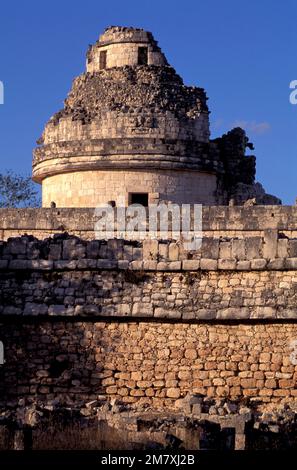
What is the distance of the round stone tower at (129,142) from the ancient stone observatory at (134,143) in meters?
0.02

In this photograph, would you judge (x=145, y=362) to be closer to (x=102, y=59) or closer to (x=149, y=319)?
(x=149, y=319)

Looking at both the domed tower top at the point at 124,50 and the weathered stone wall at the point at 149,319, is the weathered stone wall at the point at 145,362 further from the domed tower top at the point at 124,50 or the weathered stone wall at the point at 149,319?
the domed tower top at the point at 124,50

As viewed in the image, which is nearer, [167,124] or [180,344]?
[180,344]

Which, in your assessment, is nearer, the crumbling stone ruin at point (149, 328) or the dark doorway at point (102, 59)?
the crumbling stone ruin at point (149, 328)

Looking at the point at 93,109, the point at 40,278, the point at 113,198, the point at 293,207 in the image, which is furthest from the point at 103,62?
the point at 40,278

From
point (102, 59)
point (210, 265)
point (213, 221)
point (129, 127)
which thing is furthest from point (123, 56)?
point (210, 265)

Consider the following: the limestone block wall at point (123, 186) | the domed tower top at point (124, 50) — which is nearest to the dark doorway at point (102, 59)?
the domed tower top at point (124, 50)

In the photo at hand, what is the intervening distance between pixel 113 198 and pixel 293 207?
4452 mm

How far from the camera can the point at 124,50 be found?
25.8 m

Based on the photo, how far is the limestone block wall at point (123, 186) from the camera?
961 inches

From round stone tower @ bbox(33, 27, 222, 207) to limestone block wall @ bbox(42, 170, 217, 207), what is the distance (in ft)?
0.07
